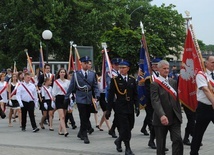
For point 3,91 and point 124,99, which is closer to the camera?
point 124,99

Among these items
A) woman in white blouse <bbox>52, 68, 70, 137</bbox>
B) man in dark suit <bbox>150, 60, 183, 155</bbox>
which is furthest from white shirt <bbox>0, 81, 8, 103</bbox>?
man in dark suit <bbox>150, 60, 183, 155</bbox>

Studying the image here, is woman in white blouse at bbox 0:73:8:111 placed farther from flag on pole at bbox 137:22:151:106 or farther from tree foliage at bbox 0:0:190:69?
tree foliage at bbox 0:0:190:69

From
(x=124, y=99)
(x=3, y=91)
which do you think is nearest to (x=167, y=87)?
(x=124, y=99)

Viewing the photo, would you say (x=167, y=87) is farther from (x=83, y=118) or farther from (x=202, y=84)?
(x=83, y=118)

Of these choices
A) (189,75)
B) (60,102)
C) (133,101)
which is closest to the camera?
(189,75)

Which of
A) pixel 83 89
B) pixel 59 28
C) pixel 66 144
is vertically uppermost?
pixel 59 28

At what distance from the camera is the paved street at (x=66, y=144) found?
32.2 ft

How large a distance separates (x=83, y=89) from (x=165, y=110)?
4.37 metres

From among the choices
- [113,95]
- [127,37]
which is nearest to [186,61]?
[113,95]

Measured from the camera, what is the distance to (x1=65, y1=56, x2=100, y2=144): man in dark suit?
11.4m

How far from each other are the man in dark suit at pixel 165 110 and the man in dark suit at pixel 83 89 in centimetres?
401

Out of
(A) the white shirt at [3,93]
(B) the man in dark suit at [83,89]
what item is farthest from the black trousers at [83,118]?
(A) the white shirt at [3,93]

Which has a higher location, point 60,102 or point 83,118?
point 60,102

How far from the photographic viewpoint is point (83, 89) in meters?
11.5
